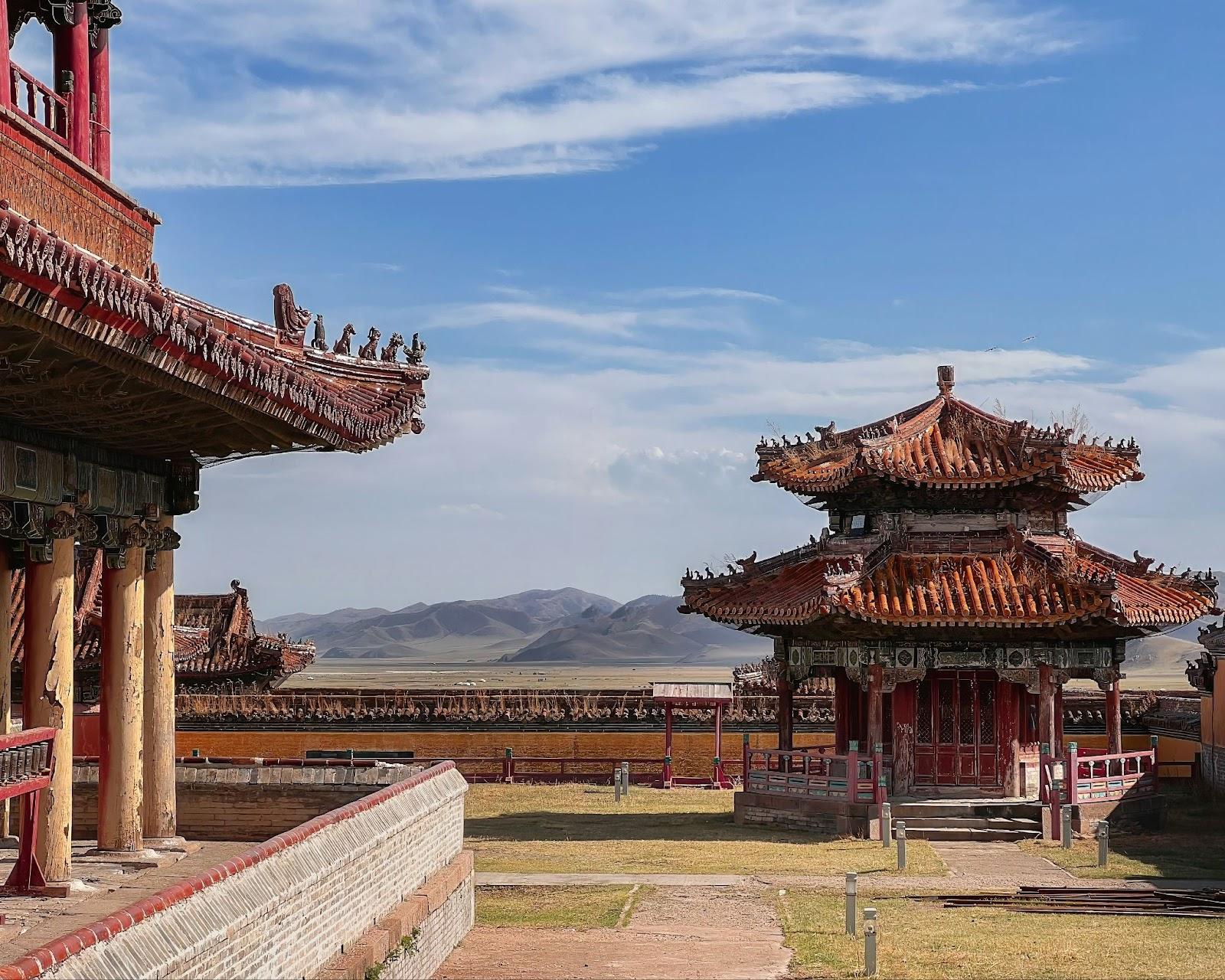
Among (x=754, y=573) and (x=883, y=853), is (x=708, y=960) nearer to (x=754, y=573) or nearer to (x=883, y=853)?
(x=883, y=853)

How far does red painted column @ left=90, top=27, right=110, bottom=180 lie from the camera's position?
58.9ft

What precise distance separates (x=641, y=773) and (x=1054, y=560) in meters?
16.2

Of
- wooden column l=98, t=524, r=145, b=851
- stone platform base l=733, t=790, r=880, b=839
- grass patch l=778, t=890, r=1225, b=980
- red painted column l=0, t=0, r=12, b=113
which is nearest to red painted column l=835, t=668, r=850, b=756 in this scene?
stone platform base l=733, t=790, r=880, b=839

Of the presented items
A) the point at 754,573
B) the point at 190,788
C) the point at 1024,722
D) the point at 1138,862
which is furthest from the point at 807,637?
the point at 190,788

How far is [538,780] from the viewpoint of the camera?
4116 centimetres

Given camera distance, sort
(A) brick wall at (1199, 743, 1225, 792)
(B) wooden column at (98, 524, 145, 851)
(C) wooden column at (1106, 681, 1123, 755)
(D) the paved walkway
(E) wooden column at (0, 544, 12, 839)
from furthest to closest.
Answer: (A) brick wall at (1199, 743, 1225, 792)
(C) wooden column at (1106, 681, 1123, 755)
(B) wooden column at (98, 524, 145, 851)
(D) the paved walkway
(E) wooden column at (0, 544, 12, 839)

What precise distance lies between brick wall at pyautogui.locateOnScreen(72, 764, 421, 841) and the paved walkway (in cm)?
251

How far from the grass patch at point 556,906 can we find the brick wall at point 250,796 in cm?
217

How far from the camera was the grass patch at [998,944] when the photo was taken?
693 inches

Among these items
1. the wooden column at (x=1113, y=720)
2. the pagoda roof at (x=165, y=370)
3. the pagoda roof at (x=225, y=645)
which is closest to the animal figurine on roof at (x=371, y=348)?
the pagoda roof at (x=165, y=370)

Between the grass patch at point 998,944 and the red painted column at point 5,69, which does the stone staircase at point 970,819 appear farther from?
the red painted column at point 5,69

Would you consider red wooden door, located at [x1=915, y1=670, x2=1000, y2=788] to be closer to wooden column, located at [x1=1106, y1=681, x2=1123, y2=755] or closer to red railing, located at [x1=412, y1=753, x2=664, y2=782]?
wooden column, located at [x1=1106, y1=681, x2=1123, y2=755]

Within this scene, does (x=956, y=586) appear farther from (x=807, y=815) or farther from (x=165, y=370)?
(x=165, y=370)

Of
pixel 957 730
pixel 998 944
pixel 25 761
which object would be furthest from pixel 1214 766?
pixel 25 761
